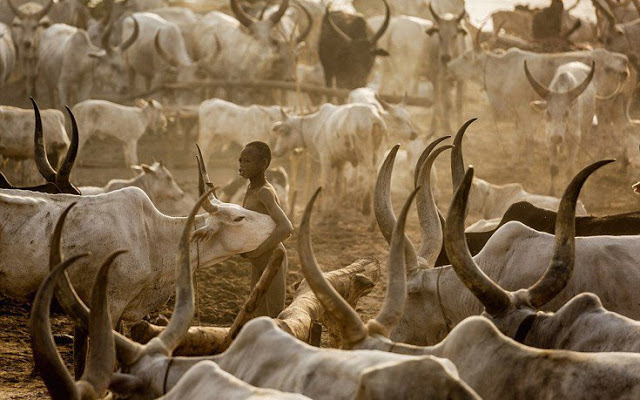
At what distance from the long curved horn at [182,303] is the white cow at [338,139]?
8315mm

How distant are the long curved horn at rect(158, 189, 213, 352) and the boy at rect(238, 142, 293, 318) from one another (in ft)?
7.55

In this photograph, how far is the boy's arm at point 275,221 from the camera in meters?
6.94

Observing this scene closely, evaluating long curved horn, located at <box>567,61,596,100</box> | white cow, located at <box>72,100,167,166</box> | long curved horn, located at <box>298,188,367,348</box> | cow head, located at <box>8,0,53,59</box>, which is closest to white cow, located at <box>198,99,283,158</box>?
white cow, located at <box>72,100,167,166</box>

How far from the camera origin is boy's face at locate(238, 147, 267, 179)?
7000 mm

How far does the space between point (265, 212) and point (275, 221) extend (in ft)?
0.46

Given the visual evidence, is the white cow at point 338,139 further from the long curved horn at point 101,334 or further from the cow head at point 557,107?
the long curved horn at point 101,334

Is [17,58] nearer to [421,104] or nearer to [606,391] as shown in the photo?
[421,104]

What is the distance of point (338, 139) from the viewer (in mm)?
13023

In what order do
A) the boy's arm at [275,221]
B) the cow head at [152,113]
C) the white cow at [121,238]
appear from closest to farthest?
1. the white cow at [121,238]
2. the boy's arm at [275,221]
3. the cow head at [152,113]

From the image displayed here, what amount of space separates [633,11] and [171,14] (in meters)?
9.19

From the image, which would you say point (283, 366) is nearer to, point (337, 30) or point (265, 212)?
point (265, 212)

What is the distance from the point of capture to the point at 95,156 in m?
16.5

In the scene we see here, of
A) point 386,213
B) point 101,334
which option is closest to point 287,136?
point 386,213

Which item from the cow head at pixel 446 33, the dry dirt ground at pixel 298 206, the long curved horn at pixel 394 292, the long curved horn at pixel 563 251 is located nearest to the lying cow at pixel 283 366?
the long curved horn at pixel 394 292
